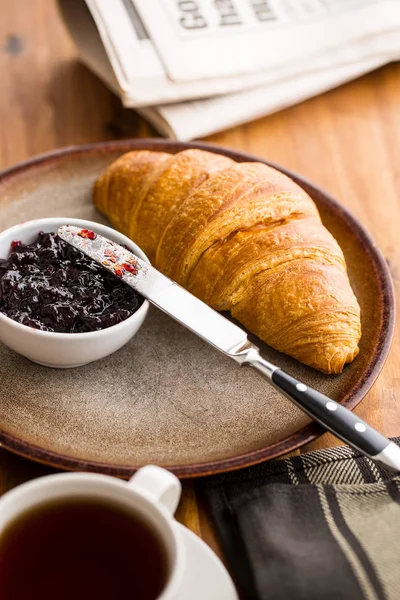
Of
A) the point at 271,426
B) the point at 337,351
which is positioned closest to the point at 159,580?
the point at 271,426

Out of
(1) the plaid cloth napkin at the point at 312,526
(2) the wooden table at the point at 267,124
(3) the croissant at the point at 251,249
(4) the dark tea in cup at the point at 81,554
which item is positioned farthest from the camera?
(2) the wooden table at the point at 267,124

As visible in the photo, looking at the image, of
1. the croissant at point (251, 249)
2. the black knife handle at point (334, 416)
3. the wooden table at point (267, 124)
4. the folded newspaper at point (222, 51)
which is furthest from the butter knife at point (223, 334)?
the folded newspaper at point (222, 51)

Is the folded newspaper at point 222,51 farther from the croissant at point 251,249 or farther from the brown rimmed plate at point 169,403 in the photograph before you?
the brown rimmed plate at point 169,403

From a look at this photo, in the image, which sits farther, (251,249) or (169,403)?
(251,249)

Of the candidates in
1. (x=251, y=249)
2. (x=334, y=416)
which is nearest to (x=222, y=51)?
(x=251, y=249)

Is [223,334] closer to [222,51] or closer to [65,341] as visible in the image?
[65,341]
